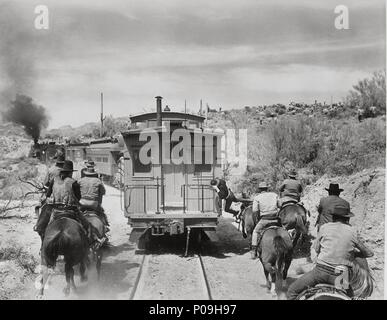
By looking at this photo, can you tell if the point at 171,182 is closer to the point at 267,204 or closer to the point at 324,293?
the point at 267,204

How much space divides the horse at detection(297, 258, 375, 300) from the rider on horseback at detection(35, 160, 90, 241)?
468 cm

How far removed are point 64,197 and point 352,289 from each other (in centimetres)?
553

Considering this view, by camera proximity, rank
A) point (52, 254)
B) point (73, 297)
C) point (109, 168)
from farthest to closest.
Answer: point (109, 168)
point (73, 297)
point (52, 254)

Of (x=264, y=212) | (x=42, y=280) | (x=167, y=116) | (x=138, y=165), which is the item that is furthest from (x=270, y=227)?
(x=167, y=116)

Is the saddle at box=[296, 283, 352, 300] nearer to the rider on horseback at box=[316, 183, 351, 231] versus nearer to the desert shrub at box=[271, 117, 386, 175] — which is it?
the rider on horseback at box=[316, 183, 351, 231]

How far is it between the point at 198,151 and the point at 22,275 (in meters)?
5.59

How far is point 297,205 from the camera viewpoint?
33.0 ft

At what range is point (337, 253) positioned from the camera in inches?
216

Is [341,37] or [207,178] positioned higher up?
[341,37]

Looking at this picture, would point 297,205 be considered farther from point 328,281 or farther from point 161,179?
point 328,281

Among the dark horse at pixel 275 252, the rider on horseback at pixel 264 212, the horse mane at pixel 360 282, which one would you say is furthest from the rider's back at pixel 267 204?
the horse mane at pixel 360 282

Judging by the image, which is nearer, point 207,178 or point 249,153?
point 207,178

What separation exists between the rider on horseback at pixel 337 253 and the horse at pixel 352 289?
8 centimetres
